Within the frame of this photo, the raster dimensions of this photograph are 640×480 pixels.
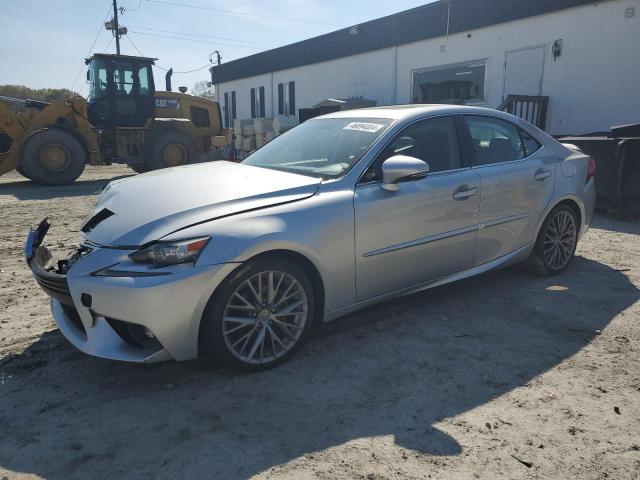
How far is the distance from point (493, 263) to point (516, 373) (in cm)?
133

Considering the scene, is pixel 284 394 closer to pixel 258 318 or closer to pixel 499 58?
pixel 258 318

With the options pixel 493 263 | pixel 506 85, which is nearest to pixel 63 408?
pixel 493 263

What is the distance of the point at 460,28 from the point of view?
15.1 metres

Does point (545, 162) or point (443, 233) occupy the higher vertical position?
point (545, 162)

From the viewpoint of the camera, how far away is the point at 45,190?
448 inches

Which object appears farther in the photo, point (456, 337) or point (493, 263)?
point (493, 263)

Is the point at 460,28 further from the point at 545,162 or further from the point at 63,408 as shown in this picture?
the point at 63,408

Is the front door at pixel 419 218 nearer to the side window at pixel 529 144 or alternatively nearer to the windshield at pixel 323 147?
the windshield at pixel 323 147

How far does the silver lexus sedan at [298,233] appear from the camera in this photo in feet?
8.67

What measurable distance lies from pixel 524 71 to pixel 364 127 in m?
11.8

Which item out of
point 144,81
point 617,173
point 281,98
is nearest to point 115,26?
point 281,98

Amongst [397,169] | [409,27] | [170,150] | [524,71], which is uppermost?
[409,27]

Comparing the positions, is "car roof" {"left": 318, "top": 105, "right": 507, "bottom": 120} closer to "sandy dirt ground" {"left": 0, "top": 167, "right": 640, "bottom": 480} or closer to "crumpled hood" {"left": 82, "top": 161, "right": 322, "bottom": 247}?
"crumpled hood" {"left": 82, "top": 161, "right": 322, "bottom": 247}

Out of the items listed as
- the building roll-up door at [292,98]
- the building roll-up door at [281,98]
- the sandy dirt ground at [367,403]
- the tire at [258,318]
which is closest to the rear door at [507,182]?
the sandy dirt ground at [367,403]
